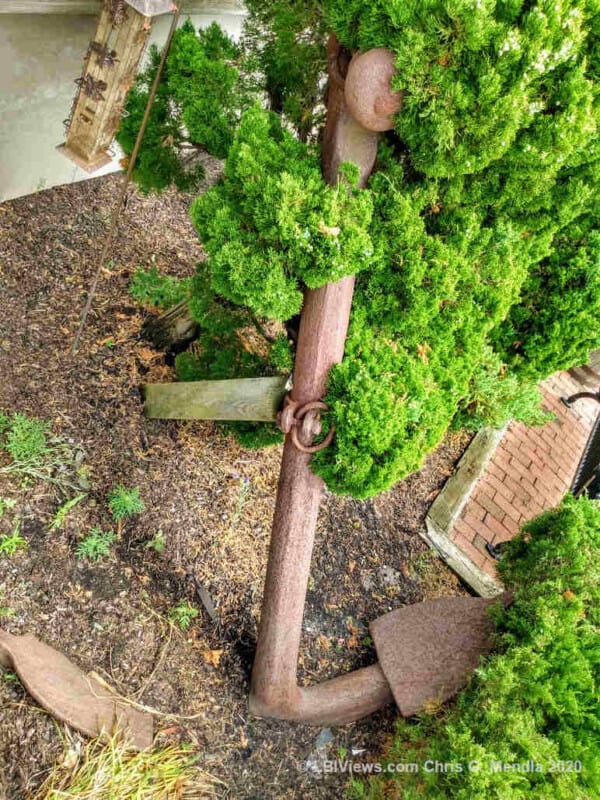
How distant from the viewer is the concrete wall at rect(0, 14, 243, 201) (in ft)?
11.6

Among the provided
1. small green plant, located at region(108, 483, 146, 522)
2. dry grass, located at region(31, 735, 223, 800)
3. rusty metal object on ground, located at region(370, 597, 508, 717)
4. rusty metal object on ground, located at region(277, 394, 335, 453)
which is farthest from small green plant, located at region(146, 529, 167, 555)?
rusty metal object on ground, located at region(370, 597, 508, 717)

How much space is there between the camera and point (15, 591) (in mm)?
2738

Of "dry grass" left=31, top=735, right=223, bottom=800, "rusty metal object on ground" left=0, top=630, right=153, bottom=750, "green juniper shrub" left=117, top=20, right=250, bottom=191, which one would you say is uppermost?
"green juniper shrub" left=117, top=20, right=250, bottom=191

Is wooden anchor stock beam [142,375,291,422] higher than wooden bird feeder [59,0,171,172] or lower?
lower

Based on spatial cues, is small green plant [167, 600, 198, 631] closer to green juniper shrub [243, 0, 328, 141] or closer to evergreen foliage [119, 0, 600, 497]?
evergreen foliage [119, 0, 600, 497]

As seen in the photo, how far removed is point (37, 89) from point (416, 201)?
3017mm

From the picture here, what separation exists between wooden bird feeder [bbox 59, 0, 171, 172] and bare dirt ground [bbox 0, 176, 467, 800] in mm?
1270

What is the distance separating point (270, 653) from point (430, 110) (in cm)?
255

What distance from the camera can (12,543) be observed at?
2809 millimetres

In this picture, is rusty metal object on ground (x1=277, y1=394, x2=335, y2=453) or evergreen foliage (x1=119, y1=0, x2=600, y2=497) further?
rusty metal object on ground (x1=277, y1=394, x2=335, y2=453)

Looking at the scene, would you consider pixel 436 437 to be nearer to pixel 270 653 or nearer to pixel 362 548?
pixel 270 653

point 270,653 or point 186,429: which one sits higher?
point 186,429

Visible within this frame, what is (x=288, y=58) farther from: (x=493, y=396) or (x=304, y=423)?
(x=493, y=396)

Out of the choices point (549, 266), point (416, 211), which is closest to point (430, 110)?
point (416, 211)
